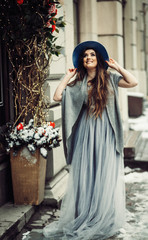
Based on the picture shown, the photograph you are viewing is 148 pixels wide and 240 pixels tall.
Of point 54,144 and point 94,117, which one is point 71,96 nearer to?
point 94,117

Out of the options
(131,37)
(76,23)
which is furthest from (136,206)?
(131,37)

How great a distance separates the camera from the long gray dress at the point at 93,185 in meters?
3.95

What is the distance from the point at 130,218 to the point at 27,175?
4.35ft

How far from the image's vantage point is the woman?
3.95 m

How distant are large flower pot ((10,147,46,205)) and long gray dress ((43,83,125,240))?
53cm

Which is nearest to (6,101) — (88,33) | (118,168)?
(118,168)

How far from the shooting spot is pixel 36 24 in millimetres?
4340

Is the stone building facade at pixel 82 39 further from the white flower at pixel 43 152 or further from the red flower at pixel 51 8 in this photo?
the red flower at pixel 51 8

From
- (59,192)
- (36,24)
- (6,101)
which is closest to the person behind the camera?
(36,24)

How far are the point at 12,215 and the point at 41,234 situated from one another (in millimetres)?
413

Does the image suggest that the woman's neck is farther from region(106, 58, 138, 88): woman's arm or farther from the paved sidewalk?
the paved sidewalk

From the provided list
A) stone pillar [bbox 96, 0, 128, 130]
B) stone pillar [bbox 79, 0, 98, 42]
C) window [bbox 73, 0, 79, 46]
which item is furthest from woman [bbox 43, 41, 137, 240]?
stone pillar [bbox 96, 0, 128, 130]

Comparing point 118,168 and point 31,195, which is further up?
point 118,168

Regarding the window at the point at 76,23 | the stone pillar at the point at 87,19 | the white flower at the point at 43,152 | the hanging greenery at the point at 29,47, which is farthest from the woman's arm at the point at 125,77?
the stone pillar at the point at 87,19
